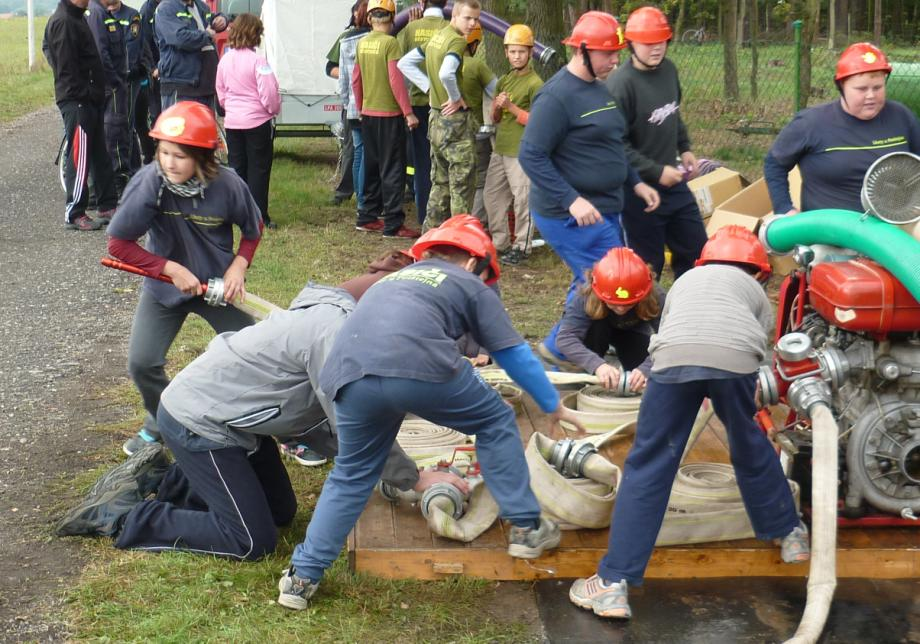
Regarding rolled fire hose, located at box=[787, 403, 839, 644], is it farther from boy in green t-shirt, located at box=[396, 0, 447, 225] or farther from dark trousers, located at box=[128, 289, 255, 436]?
boy in green t-shirt, located at box=[396, 0, 447, 225]

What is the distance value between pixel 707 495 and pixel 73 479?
297 centimetres

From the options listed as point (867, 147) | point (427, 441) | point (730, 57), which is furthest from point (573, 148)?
point (730, 57)

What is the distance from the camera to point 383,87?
10461mm

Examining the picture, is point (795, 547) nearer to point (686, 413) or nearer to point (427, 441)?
point (686, 413)

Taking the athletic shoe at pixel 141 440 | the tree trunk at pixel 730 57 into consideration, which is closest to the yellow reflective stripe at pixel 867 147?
the athletic shoe at pixel 141 440

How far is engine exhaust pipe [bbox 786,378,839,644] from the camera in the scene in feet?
12.3

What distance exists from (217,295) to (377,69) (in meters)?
5.52

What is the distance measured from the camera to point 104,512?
484cm

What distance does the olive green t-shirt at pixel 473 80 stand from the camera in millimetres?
9648

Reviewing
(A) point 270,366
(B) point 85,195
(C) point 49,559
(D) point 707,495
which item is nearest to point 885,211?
(D) point 707,495

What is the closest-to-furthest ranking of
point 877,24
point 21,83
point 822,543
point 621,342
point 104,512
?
point 822,543
point 104,512
point 621,342
point 877,24
point 21,83

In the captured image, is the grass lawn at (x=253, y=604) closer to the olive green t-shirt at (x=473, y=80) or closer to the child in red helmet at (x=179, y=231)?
the child in red helmet at (x=179, y=231)

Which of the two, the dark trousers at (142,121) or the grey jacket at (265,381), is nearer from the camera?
the grey jacket at (265,381)

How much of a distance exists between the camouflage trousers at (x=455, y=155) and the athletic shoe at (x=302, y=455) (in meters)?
4.10
